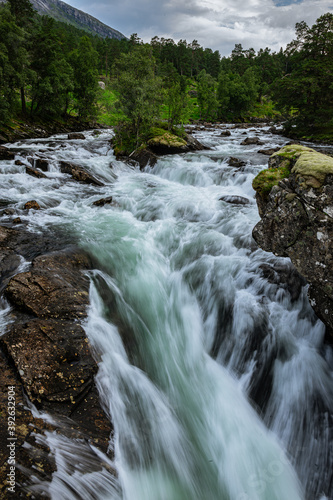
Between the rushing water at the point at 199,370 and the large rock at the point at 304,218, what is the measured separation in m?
1.69

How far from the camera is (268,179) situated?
651 centimetres

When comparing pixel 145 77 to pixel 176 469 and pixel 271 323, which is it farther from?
pixel 176 469

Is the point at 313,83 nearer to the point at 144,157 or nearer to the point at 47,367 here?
the point at 144,157

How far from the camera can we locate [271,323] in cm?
682

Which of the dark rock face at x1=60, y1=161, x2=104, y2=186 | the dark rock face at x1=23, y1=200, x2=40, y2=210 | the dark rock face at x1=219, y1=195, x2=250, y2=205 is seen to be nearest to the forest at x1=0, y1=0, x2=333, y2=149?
the dark rock face at x1=60, y1=161, x2=104, y2=186

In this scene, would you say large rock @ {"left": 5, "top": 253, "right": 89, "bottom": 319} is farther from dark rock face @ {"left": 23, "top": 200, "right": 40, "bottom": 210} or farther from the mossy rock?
dark rock face @ {"left": 23, "top": 200, "right": 40, "bottom": 210}

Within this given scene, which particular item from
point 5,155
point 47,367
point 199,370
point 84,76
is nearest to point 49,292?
point 47,367

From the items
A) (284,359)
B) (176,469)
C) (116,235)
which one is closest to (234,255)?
(284,359)

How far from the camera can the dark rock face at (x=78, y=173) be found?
57.1 feet

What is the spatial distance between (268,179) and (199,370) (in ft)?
17.1

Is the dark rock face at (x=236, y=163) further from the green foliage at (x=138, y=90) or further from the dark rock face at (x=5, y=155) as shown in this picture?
the dark rock face at (x=5, y=155)

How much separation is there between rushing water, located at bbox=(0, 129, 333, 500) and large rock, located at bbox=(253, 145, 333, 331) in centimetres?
169

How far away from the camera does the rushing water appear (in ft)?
14.6

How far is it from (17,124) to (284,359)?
3438 cm
